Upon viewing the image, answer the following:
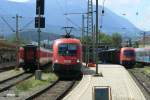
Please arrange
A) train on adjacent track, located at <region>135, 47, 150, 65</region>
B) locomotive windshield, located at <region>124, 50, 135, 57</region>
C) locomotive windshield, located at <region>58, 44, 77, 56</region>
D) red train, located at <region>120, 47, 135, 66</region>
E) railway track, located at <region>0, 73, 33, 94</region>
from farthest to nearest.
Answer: locomotive windshield, located at <region>124, 50, 135, 57</region>, red train, located at <region>120, 47, 135, 66</region>, train on adjacent track, located at <region>135, 47, 150, 65</region>, locomotive windshield, located at <region>58, 44, 77, 56</region>, railway track, located at <region>0, 73, 33, 94</region>

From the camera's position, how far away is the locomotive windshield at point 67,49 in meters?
38.5

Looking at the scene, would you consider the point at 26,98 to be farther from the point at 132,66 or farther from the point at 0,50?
the point at 132,66

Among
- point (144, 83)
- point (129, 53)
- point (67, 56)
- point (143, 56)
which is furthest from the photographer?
point (143, 56)

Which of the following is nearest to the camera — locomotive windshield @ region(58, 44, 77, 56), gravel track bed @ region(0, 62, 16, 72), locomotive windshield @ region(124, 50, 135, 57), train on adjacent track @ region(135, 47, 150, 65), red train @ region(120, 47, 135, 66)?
locomotive windshield @ region(58, 44, 77, 56)

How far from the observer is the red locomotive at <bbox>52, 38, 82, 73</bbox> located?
37.8m

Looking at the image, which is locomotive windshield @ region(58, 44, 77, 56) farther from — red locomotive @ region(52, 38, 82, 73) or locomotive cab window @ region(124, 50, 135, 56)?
locomotive cab window @ region(124, 50, 135, 56)

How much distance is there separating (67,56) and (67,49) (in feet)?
2.52

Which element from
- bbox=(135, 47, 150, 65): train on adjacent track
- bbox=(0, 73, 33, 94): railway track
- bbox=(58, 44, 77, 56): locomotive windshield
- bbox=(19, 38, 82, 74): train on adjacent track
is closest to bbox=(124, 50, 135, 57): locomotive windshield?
bbox=(135, 47, 150, 65): train on adjacent track

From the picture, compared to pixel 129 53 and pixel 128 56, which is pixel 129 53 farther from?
pixel 128 56

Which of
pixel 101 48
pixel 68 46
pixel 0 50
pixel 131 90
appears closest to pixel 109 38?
pixel 101 48

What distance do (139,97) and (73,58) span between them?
580 inches

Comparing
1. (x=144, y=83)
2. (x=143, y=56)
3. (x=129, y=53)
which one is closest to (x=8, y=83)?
(x=144, y=83)

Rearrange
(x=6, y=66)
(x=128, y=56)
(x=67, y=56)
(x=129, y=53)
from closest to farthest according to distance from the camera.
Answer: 1. (x=67, y=56)
2. (x=6, y=66)
3. (x=128, y=56)
4. (x=129, y=53)

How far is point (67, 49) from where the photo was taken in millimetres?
38781
